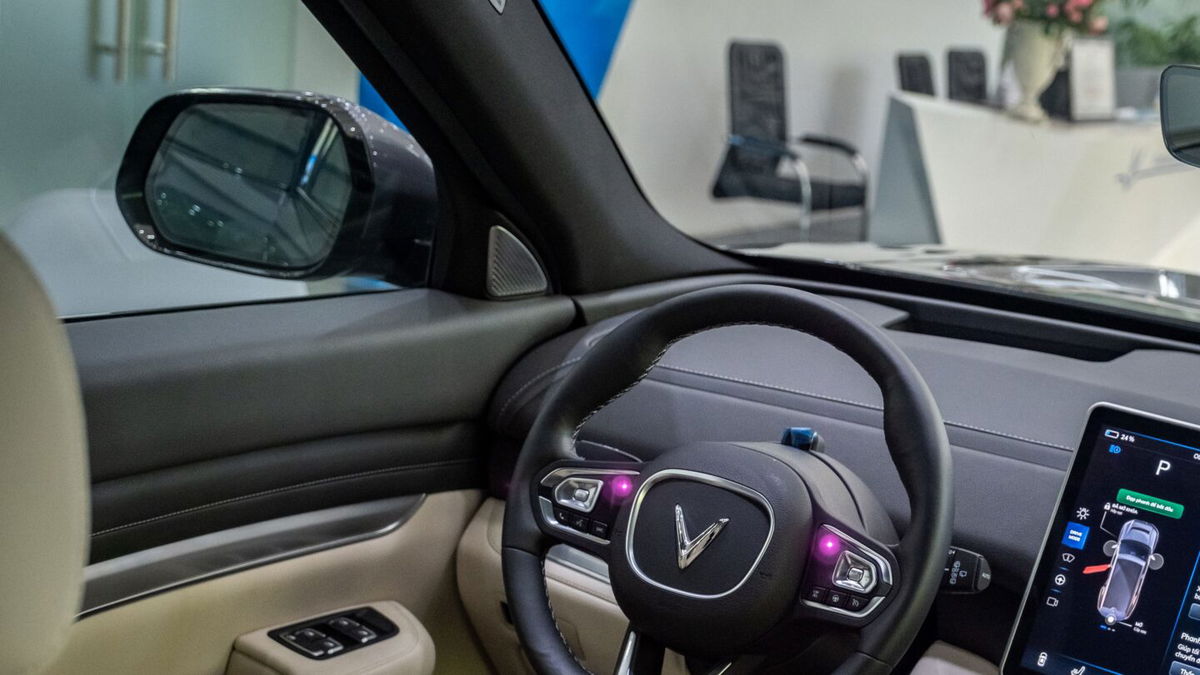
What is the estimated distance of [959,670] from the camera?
1183 mm

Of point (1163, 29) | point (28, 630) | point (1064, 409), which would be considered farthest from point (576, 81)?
point (1163, 29)

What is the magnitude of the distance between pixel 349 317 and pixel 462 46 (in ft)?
1.14

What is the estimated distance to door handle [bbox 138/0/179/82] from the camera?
5.17 ft

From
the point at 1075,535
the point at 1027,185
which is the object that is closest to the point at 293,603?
the point at 1075,535

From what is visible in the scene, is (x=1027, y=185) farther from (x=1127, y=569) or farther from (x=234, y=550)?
(x=234, y=550)

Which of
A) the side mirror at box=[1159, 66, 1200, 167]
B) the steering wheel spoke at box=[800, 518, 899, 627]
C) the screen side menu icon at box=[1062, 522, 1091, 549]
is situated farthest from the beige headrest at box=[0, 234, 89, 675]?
the side mirror at box=[1159, 66, 1200, 167]

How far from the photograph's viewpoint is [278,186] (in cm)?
160

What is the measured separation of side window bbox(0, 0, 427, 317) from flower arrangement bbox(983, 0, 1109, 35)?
4851mm

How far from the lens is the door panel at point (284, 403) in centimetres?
122

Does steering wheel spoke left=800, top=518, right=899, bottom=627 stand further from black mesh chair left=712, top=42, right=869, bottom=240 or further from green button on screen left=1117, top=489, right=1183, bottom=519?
black mesh chair left=712, top=42, right=869, bottom=240

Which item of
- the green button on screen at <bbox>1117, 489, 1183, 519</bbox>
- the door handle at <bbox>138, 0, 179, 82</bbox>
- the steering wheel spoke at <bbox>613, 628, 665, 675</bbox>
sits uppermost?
the door handle at <bbox>138, 0, 179, 82</bbox>

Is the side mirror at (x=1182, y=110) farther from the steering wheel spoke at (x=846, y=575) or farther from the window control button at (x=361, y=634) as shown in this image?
the window control button at (x=361, y=634)

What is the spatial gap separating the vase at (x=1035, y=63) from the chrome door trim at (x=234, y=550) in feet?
15.8

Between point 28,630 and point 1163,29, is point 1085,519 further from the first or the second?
point 1163,29
